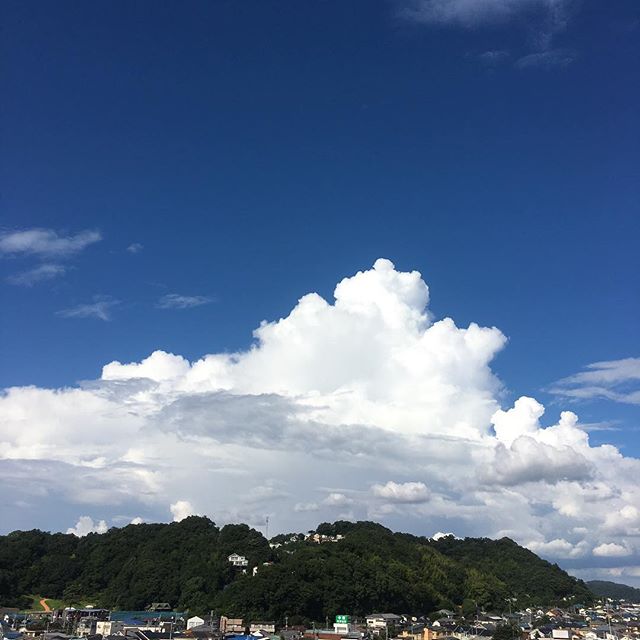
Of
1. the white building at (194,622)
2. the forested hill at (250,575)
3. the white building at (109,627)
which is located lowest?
the white building at (109,627)

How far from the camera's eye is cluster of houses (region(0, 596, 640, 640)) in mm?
55750

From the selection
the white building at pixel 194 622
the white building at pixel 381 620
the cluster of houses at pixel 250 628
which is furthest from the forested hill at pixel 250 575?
the white building at pixel 381 620

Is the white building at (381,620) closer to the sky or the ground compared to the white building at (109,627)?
closer to the sky

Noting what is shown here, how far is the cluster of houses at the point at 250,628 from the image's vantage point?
55750mm

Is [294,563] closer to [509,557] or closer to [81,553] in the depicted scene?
[81,553]

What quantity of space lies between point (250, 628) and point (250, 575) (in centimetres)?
A: 1345

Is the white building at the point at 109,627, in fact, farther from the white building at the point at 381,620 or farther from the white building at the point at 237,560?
the white building at the point at 381,620

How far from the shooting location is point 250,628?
200 ft

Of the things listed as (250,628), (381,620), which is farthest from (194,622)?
(381,620)

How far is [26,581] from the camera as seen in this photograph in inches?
3258

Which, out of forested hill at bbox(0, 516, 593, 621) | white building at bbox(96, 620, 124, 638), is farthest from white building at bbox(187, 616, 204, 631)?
white building at bbox(96, 620, 124, 638)

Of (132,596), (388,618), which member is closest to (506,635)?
(388,618)

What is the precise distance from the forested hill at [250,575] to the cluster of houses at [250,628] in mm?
2321

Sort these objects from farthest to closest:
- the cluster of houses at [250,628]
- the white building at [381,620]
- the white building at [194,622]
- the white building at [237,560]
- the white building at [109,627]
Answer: the white building at [237,560] < the white building at [381,620] < the white building at [194,622] < the white building at [109,627] < the cluster of houses at [250,628]
